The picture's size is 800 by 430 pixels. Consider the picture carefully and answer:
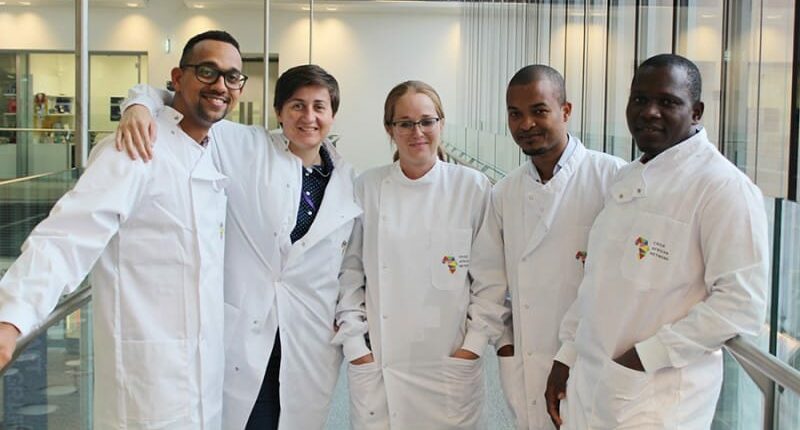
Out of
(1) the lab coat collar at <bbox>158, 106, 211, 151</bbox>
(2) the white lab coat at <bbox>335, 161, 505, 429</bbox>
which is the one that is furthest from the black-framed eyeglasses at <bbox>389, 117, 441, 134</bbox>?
(1) the lab coat collar at <bbox>158, 106, 211, 151</bbox>

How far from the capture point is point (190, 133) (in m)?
2.40

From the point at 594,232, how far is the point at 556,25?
15.8 feet

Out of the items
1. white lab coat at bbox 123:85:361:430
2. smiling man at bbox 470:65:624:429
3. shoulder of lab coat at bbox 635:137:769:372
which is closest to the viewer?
shoulder of lab coat at bbox 635:137:769:372

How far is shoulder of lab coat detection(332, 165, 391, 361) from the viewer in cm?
270

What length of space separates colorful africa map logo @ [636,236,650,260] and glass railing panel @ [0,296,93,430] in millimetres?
1660

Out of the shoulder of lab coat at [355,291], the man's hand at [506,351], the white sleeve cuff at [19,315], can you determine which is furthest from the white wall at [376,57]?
the white sleeve cuff at [19,315]

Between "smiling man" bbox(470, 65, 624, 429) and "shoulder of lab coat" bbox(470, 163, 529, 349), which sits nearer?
"smiling man" bbox(470, 65, 624, 429)

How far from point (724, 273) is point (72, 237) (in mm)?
1466

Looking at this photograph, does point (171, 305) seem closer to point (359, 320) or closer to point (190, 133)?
point (190, 133)

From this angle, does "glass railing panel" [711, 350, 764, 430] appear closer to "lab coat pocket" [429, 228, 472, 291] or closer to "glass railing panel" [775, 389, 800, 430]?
"glass railing panel" [775, 389, 800, 430]

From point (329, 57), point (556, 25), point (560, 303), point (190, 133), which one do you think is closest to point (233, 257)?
point (190, 133)

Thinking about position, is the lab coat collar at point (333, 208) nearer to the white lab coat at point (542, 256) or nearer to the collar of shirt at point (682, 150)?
the white lab coat at point (542, 256)

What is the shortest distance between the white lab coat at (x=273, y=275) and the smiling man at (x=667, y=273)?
34.8 inches

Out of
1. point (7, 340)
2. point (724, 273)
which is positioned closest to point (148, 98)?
point (7, 340)
